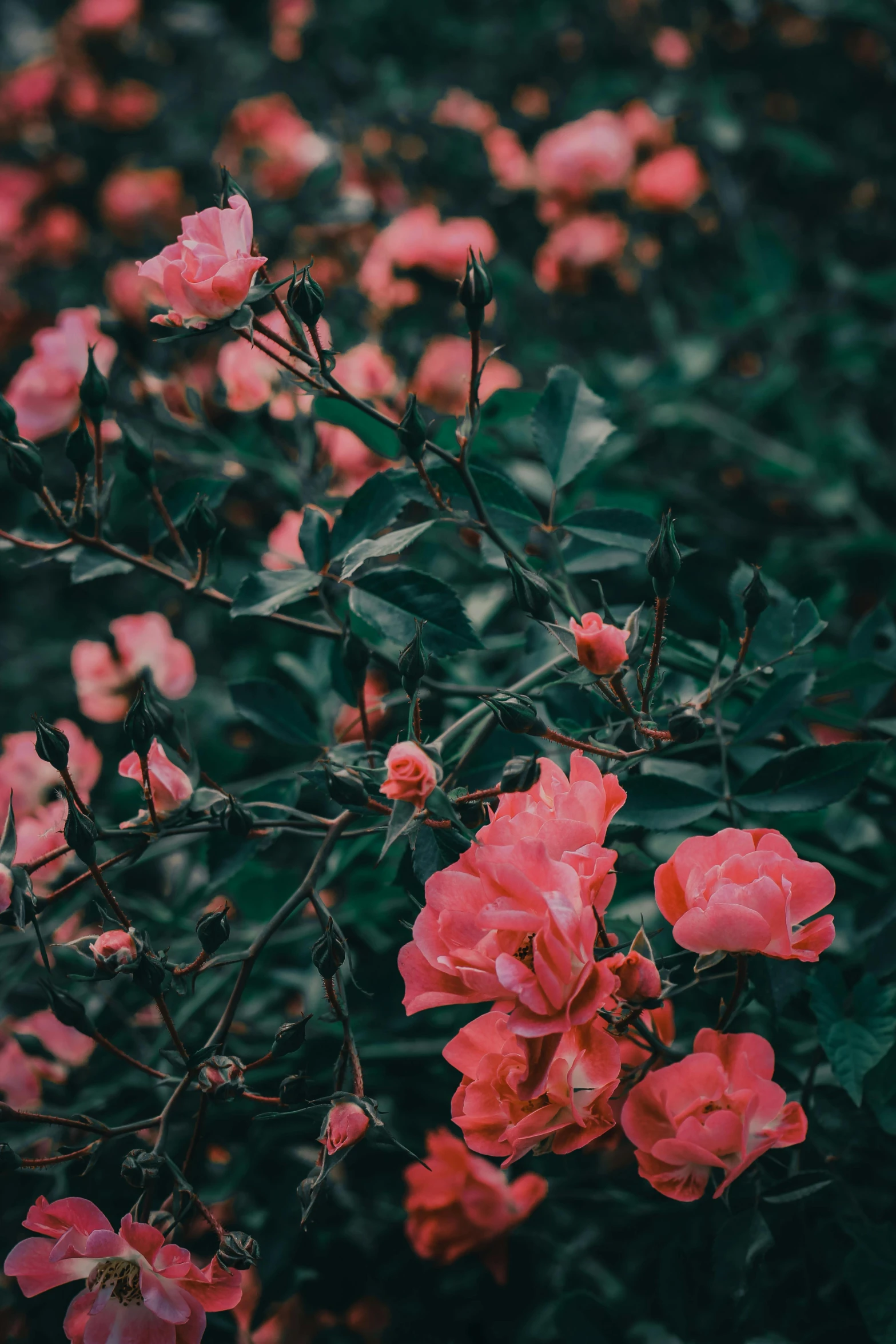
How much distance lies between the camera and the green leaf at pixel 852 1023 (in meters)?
0.68

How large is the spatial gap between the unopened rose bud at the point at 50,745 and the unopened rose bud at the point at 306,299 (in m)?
0.34

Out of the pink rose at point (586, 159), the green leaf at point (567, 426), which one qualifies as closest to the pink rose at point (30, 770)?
the green leaf at point (567, 426)

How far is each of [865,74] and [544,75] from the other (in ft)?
2.36

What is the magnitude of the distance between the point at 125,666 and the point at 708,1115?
0.96 m

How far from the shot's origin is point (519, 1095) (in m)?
0.54

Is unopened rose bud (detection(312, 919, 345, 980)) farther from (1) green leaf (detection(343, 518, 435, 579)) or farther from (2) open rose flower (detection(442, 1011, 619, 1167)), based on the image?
(1) green leaf (detection(343, 518, 435, 579))

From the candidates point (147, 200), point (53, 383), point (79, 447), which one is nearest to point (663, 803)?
point (79, 447)

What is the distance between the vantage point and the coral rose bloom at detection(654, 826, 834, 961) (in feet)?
1.86

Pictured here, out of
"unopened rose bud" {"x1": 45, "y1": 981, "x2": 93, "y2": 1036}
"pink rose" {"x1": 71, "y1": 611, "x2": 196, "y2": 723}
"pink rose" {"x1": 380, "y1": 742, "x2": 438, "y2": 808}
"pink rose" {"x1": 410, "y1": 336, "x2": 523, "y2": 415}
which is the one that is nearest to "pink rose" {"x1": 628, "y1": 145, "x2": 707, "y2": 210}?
"pink rose" {"x1": 410, "y1": 336, "x2": 523, "y2": 415}

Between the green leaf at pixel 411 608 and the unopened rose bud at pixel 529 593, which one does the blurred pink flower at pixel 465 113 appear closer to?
the green leaf at pixel 411 608

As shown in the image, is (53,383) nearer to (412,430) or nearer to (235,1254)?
(412,430)

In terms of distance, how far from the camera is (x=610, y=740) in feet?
2.34

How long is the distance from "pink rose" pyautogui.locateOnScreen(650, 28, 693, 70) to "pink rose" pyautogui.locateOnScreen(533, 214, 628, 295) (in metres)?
0.58

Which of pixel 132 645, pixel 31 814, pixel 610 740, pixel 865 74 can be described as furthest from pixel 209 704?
pixel 865 74
